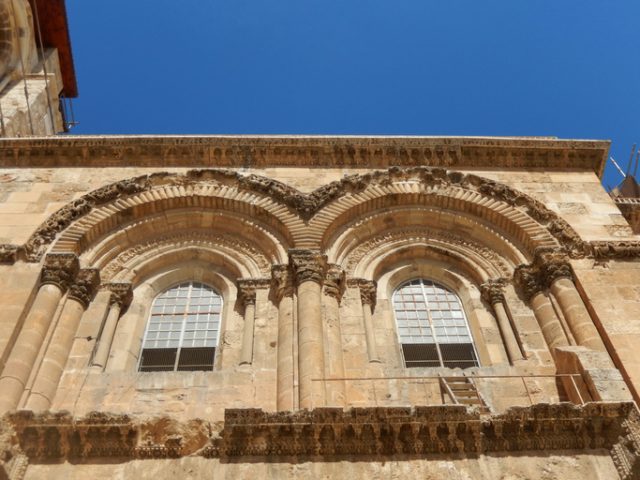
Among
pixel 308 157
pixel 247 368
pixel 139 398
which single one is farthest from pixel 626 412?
pixel 308 157

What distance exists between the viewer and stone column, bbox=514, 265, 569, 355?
10.4 meters

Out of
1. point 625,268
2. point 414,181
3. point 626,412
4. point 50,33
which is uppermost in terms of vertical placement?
point 50,33

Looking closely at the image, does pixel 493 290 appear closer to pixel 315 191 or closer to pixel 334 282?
pixel 334 282

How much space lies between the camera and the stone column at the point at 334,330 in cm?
929

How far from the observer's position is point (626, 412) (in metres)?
8.17

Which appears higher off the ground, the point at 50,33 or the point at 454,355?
the point at 50,33

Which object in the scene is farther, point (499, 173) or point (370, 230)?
point (499, 173)

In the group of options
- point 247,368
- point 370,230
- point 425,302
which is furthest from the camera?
point 370,230

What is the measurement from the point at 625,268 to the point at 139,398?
26.3 ft

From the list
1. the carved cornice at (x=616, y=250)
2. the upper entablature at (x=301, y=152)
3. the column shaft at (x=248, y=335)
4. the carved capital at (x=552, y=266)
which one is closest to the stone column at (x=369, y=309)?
the column shaft at (x=248, y=335)

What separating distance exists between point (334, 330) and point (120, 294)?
3782 mm

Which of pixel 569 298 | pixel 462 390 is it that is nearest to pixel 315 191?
pixel 569 298

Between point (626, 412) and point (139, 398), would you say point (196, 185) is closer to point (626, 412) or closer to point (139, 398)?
point (139, 398)

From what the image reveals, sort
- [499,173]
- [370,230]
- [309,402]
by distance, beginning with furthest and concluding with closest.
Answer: [499,173] → [370,230] → [309,402]
